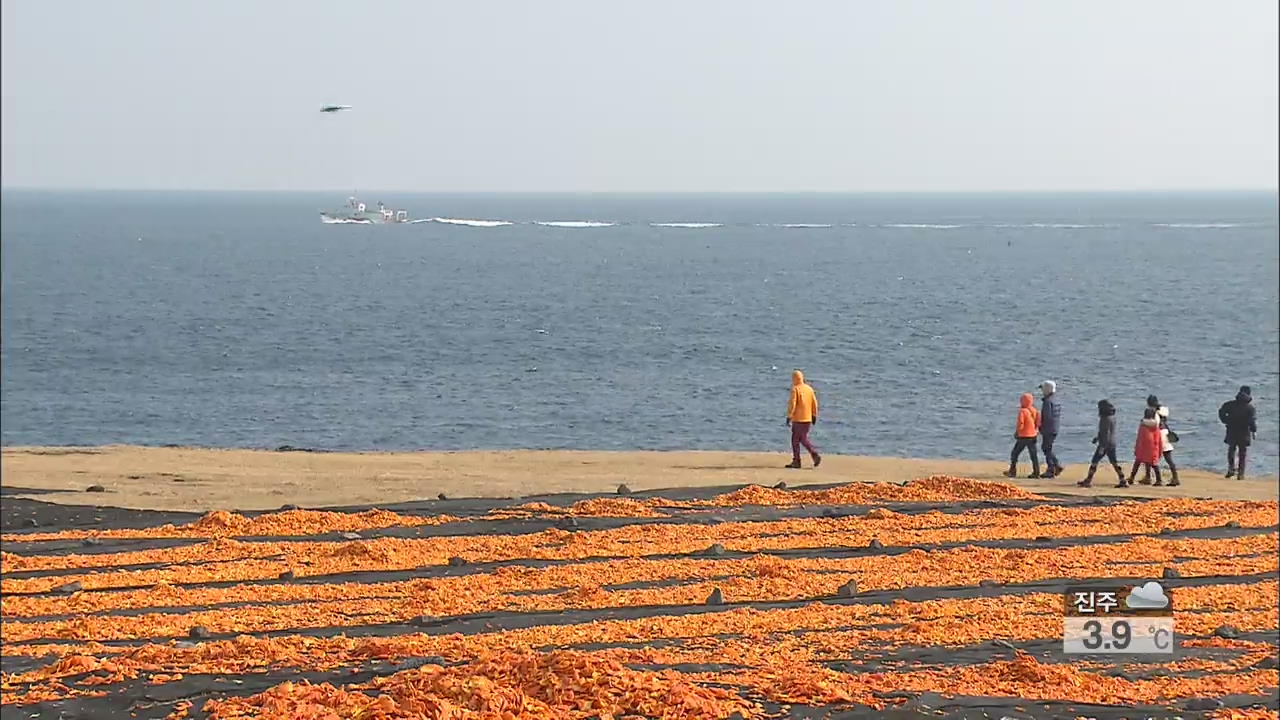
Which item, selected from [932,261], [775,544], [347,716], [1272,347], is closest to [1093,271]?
[932,261]

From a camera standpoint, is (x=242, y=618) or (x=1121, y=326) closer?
(x=242, y=618)

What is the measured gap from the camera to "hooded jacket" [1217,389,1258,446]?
86.1 feet

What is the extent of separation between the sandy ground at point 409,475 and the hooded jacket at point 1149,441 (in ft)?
1.61

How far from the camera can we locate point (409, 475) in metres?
25.6

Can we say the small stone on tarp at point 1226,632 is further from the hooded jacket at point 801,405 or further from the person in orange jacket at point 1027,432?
the hooded jacket at point 801,405

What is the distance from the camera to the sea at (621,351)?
160 feet

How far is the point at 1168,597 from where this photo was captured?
1553 cm

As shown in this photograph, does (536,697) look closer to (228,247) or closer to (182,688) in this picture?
(182,688)

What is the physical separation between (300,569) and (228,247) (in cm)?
15973

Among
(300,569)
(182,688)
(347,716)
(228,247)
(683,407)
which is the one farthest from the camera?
(228,247)
